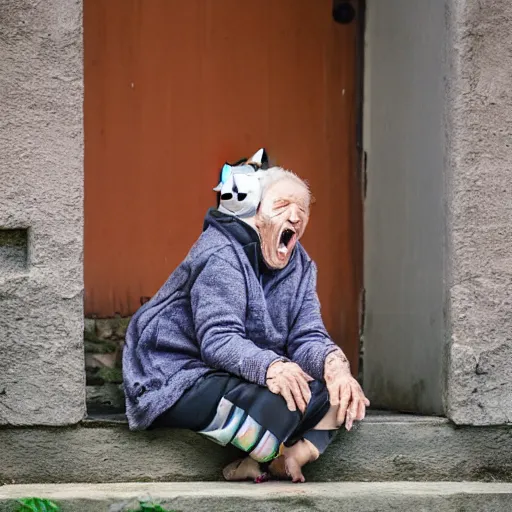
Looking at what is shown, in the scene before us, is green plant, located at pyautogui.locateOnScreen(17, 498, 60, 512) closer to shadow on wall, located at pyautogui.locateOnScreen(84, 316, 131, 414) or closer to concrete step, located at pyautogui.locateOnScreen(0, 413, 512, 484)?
concrete step, located at pyautogui.locateOnScreen(0, 413, 512, 484)

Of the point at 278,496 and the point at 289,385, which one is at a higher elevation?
the point at 289,385

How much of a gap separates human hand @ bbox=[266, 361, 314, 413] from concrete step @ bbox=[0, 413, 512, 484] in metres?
0.38

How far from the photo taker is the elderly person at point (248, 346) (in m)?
4.73

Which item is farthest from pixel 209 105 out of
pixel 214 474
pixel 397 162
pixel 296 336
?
pixel 214 474

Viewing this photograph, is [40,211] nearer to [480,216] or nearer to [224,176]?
[224,176]

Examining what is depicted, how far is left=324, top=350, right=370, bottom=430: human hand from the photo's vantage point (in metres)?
4.78

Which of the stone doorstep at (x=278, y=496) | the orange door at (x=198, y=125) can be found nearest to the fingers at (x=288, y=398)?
the stone doorstep at (x=278, y=496)

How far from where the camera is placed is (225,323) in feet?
15.7

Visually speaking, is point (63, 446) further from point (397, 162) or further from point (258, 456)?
point (397, 162)

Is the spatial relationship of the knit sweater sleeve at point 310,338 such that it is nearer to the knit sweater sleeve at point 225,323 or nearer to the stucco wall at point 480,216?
the knit sweater sleeve at point 225,323

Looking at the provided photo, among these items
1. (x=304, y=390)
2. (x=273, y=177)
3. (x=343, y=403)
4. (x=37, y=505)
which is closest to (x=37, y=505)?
(x=37, y=505)

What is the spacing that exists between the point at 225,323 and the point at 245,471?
0.52 m

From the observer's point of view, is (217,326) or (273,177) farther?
(273,177)

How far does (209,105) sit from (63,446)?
1700 mm
